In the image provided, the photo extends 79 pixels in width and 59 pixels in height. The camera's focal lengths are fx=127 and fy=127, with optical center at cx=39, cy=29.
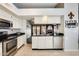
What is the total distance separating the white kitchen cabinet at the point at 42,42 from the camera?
6.45 meters

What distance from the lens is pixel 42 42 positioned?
6.47m

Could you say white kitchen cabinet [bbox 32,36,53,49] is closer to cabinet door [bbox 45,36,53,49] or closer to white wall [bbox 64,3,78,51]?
cabinet door [bbox 45,36,53,49]

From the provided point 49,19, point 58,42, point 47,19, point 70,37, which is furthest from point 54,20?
point 70,37

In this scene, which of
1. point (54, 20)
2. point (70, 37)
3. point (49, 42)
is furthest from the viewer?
point (54, 20)

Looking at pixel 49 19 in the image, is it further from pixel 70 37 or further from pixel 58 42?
pixel 70 37

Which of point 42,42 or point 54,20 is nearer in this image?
point 42,42

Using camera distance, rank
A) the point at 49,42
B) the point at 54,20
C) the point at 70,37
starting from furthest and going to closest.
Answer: the point at 54,20 < the point at 49,42 < the point at 70,37

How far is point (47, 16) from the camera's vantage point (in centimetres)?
688

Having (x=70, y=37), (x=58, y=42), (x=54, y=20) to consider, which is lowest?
(x=58, y=42)

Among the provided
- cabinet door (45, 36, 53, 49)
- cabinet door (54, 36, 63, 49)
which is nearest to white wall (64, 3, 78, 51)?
cabinet door (54, 36, 63, 49)

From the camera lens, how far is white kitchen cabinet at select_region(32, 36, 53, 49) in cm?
645

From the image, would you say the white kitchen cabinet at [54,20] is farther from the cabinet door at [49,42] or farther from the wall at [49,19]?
the cabinet door at [49,42]

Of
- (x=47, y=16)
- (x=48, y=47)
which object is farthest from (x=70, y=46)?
(x=47, y=16)

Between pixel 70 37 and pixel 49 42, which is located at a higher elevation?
pixel 70 37
